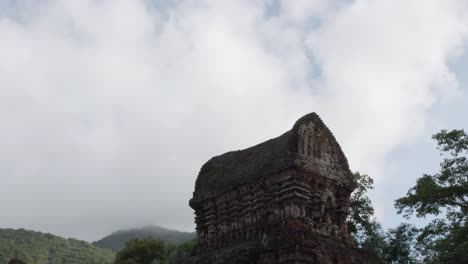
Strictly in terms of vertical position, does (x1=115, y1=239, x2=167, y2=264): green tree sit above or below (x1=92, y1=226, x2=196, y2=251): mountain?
below

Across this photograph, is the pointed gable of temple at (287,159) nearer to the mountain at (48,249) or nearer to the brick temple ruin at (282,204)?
the brick temple ruin at (282,204)

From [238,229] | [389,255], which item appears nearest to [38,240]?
[389,255]

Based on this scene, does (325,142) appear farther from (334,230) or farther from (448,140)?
(448,140)

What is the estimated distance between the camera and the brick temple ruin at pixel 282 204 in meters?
9.37

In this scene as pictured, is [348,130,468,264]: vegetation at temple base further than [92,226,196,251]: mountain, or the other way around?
[92,226,196,251]: mountain

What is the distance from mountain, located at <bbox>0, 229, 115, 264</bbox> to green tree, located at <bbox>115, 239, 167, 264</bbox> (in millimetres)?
27483

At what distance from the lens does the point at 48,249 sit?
68.8m

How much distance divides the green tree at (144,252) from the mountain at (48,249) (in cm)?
2748

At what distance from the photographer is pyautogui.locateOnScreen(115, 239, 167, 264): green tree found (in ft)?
113

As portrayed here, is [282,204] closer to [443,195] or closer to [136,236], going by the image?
[443,195]

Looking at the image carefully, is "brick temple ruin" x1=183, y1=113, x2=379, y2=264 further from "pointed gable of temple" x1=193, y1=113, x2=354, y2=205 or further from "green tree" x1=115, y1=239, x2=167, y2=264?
"green tree" x1=115, y1=239, x2=167, y2=264

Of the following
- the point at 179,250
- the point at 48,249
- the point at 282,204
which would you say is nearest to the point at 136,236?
the point at 48,249

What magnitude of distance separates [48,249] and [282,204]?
6564 cm

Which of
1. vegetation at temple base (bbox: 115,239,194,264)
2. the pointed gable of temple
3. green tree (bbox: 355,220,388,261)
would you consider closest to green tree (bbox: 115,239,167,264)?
vegetation at temple base (bbox: 115,239,194,264)
